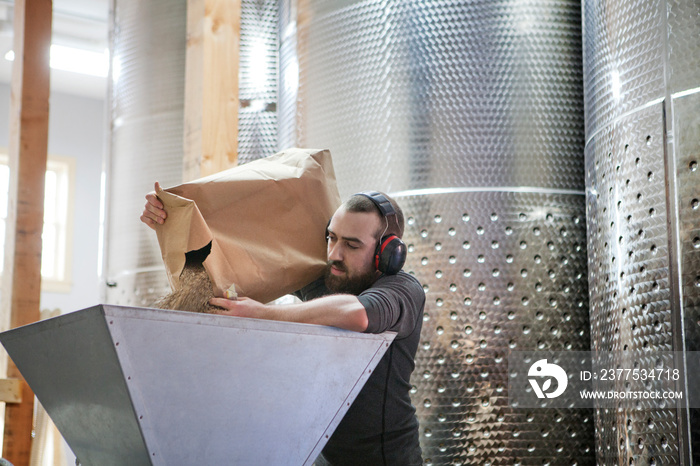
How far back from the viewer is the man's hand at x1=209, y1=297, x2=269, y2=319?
1700 mm

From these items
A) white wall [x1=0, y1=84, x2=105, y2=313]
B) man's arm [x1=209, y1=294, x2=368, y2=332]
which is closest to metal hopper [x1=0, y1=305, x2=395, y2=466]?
man's arm [x1=209, y1=294, x2=368, y2=332]

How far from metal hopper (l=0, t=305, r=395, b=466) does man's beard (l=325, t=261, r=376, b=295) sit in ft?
1.46

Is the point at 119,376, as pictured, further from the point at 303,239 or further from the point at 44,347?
the point at 303,239

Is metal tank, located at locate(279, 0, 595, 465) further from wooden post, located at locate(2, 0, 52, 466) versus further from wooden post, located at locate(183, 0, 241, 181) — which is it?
wooden post, located at locate(2, 0, 52, 466)

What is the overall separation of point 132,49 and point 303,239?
2337 millimetres

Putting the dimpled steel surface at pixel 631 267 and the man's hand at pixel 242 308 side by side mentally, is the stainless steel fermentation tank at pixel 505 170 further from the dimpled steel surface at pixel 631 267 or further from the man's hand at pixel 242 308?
the man's hand at pixel 242 308

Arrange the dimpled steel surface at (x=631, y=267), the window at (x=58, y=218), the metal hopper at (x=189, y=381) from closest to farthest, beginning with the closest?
the metal hopper at (x=189, y=381) → the dimpled steel surface at (x=631, y=267) → the window at (x=58, y=218)

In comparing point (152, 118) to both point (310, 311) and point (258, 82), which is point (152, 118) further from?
point (310, 311)

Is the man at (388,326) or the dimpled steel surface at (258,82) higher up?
the dimpled steel surface at (258,82)

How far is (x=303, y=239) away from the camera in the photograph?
6.88ft

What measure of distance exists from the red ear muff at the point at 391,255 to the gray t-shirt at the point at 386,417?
0.03 metres

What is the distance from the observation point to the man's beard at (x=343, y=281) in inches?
84.3

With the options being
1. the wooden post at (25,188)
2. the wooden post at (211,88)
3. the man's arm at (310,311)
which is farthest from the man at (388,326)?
the wooden post at (25,188)

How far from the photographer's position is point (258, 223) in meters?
2.00
